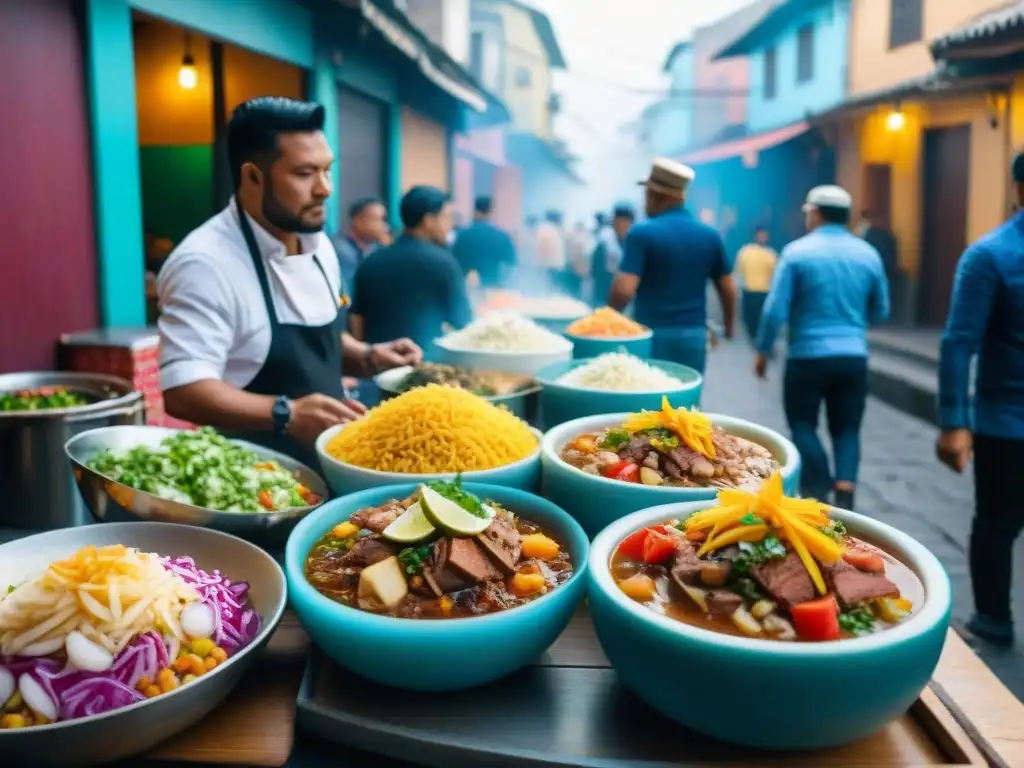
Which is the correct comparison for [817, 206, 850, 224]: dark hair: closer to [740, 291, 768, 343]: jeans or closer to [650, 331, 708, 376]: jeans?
[650, 331, 708, 376]: jeans

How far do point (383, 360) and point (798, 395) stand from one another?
10.6 feet

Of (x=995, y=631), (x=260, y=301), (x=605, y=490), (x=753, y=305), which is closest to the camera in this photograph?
(x=605, y=490)

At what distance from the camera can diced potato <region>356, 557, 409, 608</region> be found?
136 cm

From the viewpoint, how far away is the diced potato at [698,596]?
1.30 meters

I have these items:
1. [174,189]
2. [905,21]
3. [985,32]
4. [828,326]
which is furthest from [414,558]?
[905,21]

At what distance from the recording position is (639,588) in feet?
4.43

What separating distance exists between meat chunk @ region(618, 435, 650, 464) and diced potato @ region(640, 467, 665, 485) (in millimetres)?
45

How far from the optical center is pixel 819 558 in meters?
1.32

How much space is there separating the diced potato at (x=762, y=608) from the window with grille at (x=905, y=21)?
16.6 metres

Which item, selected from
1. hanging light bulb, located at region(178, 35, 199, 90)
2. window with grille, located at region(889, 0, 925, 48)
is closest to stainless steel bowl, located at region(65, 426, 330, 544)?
hanging light bulb, located at region(178, 35, 199, 90)

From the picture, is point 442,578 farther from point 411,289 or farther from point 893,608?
point 411,289

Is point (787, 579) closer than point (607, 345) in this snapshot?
Yes

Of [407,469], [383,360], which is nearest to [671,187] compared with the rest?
[383,360]

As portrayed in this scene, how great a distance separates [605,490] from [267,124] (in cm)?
147
